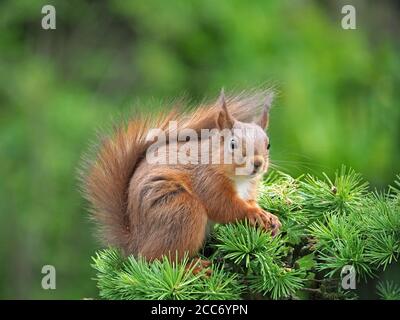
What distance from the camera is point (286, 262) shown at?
8.70 ft

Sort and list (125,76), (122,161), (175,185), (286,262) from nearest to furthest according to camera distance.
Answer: (286,262), (175,185), (122,161), (125,76)

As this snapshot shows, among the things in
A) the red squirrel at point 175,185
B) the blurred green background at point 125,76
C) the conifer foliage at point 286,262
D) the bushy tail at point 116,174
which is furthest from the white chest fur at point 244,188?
the blurred green background at point 125,76

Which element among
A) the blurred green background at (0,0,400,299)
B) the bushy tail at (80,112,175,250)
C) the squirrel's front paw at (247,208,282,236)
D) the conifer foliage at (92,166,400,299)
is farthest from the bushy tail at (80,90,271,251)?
the blurred green background at (0,0,400,299)

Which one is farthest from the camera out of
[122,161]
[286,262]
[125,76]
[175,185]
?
[125,76]

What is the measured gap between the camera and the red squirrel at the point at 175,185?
106 inches

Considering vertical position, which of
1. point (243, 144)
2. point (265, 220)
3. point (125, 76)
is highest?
point (125, 76)

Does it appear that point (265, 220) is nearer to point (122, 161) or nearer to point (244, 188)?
point (244, 188)

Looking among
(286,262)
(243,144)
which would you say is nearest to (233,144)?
(243,144)

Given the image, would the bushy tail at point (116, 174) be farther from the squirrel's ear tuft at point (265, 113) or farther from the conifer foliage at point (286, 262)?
the squirrel's ear tuft at point (265, 113)

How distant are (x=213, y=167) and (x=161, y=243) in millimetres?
286

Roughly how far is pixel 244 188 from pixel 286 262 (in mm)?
300

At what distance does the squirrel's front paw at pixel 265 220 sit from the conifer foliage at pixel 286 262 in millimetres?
28

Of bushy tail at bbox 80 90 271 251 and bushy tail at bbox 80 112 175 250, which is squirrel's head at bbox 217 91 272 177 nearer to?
bushy tail at bbox 80 90 271 251

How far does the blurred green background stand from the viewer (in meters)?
5.30
